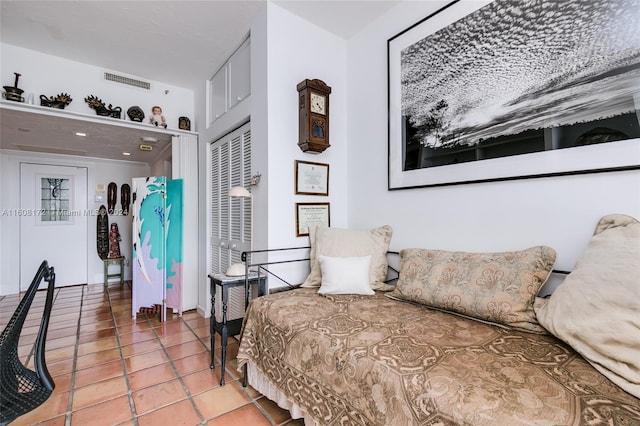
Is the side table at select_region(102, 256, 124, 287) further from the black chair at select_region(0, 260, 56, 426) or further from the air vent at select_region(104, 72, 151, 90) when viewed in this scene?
the black chair at select_region(0, 260, 56, 426)

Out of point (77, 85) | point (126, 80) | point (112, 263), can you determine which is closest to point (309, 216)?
point (126, 80)

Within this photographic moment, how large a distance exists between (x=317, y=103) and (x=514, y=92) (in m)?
1.32

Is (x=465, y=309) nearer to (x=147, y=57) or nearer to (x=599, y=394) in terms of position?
(x=599, y=394)

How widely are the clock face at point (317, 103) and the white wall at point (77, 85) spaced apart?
2166mm

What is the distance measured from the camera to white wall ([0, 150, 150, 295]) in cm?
425

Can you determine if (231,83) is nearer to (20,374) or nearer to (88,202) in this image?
(20,374)

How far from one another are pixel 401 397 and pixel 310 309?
0.76 m

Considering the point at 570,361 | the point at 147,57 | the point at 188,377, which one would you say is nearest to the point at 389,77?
the point at 570,361

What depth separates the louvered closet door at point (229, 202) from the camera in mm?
2637

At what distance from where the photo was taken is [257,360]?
5.65ft

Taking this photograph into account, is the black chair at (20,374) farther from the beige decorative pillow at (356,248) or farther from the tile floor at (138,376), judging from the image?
the beige decorative pillow at (356,248)

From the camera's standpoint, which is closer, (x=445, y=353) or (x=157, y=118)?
(x=445, y=353)

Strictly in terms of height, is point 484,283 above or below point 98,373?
above

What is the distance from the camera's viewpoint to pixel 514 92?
165cm
